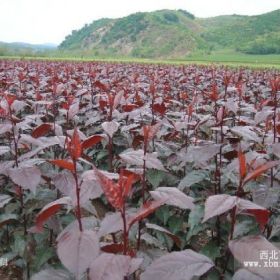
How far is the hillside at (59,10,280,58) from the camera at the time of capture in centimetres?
7394

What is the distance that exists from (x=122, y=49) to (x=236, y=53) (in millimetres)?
23679

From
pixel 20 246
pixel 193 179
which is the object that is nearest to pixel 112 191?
pixel 193 179

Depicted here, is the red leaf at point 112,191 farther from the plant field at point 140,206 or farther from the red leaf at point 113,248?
the red leaf at point 113,248

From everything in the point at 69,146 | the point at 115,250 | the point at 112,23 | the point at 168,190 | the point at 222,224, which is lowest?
the point at 222,224

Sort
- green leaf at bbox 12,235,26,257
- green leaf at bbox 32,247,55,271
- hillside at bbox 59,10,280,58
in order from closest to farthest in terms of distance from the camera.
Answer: green leaf at bbox 32,247,55,271 → green leaf at bbox 12,235,26,257 → hillside at bbox 59,10,280,58

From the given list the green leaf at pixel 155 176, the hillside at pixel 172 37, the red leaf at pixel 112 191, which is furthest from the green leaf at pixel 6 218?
the hillside at pixel 172 37

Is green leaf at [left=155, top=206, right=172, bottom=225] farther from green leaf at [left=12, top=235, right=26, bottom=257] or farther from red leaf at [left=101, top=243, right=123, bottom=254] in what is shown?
red leaf at [left=101, top=243, right=123, bottom=254]

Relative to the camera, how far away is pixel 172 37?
8025 cm

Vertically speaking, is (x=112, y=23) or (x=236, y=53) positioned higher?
(x=112, y=23)

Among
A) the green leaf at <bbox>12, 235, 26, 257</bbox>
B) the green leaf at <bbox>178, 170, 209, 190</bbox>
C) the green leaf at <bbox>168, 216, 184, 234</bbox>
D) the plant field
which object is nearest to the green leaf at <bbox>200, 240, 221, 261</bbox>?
the plant field

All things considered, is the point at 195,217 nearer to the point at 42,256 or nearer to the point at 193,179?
the point at 193,179

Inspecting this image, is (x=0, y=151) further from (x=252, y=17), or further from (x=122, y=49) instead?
(x=252, y=17)

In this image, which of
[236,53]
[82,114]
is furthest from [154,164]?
[236,53]

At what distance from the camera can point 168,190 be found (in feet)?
5.94
